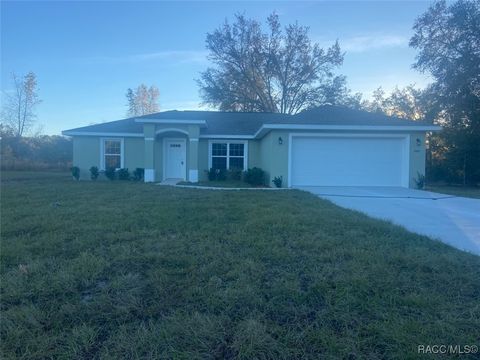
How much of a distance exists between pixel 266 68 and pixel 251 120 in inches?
473

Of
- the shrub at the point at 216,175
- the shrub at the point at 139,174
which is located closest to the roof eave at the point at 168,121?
the shrub at the point at 216,175

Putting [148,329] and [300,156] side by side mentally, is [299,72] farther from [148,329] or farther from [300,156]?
[148,329]

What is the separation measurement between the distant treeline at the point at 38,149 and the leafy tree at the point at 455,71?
30.1 m

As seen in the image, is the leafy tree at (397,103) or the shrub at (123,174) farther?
the leafy tree at (397,103)

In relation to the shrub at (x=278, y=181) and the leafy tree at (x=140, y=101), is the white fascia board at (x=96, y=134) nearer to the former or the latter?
the shrub at (x=278, y=181)

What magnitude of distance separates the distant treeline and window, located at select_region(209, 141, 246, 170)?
19068 millimetres

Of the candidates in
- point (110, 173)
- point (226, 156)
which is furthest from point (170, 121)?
point (110, 173)

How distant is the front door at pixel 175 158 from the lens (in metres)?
17.4

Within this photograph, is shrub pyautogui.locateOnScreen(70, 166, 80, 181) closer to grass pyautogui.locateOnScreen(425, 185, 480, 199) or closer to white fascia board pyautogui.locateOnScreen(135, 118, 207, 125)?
white fascia board pyautogui.locateOnScreen(135, 118, 207, 125)

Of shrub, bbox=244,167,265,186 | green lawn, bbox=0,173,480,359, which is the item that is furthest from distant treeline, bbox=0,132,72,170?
green lawn, bbox=0,173,480,359

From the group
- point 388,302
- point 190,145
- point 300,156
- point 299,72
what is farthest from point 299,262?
point 299,72

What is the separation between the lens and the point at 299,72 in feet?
98.8

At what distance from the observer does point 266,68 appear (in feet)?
98.7

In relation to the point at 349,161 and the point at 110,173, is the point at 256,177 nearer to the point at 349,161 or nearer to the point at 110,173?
the point at 349,161
